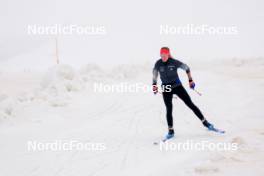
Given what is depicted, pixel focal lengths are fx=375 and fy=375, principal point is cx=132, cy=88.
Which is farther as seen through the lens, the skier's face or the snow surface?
the skier's face

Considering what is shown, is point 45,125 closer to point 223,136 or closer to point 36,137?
point 36,137

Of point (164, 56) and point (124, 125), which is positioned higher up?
point (164, 56)

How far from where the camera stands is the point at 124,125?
10203 mm

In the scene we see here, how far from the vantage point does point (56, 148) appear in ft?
28.3

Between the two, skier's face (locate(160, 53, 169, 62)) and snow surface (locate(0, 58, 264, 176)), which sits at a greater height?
skier's face (locate(160, 53, 169, 62))

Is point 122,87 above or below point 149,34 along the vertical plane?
below

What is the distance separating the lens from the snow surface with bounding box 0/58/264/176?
22.3ft

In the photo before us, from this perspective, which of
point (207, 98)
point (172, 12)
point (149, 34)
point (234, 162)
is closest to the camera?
point (234, 162)

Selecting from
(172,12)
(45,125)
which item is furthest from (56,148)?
(172,12)

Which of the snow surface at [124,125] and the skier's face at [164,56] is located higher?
the skier's face at [164,56]

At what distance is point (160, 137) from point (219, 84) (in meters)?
6.23

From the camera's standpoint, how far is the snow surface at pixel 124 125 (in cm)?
681

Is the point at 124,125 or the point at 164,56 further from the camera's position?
the point at 124,125

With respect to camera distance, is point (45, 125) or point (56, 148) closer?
point (56, 148)
